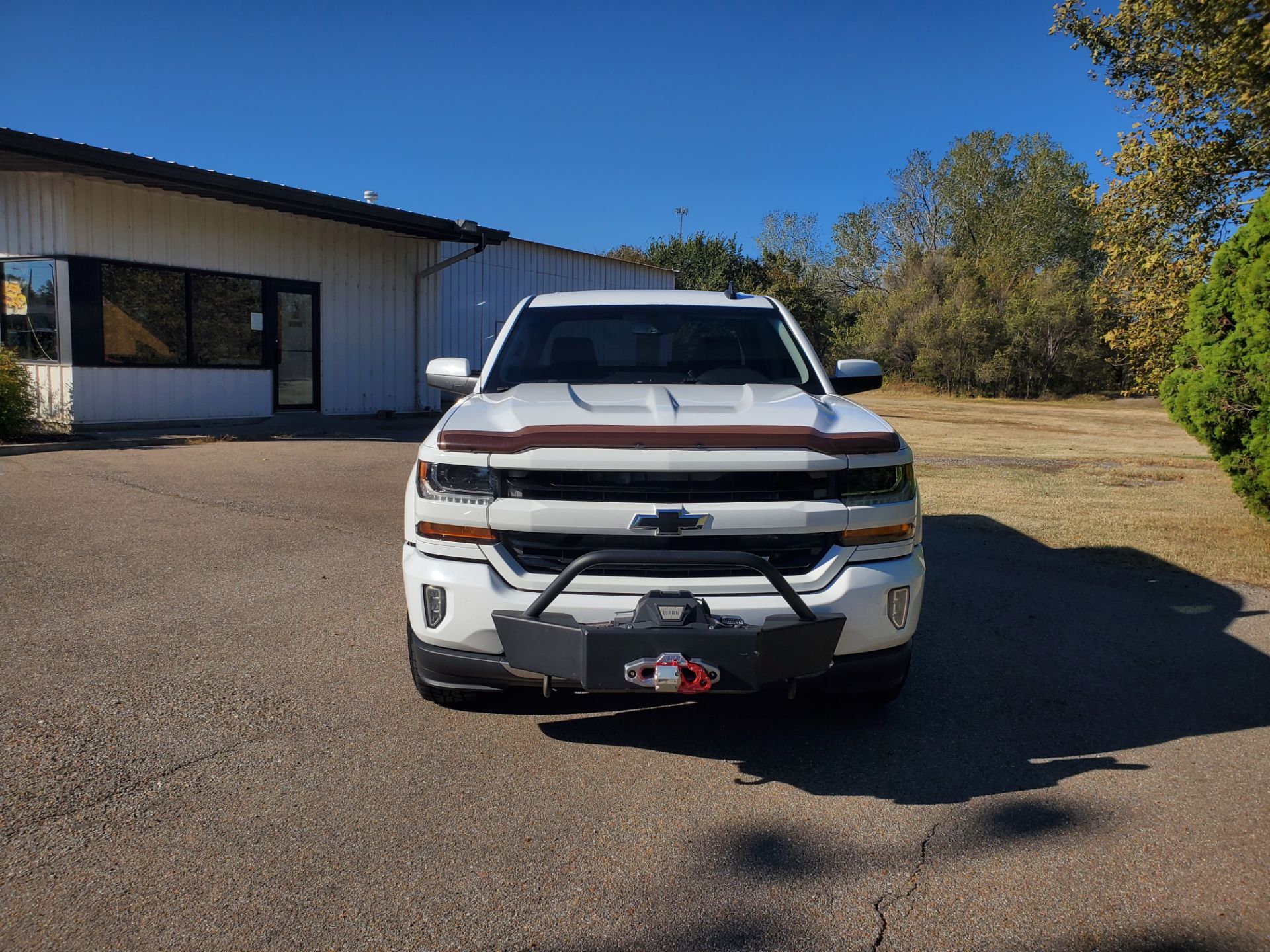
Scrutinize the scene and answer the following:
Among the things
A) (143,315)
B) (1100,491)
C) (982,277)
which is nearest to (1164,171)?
(1100,491)


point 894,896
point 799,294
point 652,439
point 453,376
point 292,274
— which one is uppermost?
point 799,294

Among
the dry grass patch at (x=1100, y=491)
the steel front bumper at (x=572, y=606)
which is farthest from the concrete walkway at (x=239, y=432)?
the steel front bumper at (x=572, y=606)

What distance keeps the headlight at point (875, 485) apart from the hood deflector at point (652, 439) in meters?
0.10

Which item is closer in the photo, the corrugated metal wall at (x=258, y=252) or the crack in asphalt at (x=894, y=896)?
the crack in asphalt at (x=894, y=896)

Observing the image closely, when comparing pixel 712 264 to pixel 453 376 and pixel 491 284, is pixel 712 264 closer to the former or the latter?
pixel 491 284

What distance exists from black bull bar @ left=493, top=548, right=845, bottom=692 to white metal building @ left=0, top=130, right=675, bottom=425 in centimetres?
1067

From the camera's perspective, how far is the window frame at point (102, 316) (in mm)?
12391

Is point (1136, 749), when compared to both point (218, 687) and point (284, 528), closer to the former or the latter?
point (218, 687)

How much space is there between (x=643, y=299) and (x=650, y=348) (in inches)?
17.3

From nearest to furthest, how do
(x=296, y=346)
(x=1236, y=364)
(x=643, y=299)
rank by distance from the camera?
(x=643, y=299) → (x=1236, y=364) → (x=296, y=346)

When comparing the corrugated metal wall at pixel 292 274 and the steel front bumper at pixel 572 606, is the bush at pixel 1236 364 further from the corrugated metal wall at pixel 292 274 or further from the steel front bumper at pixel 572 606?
the corrugated metal wall at pixel 292 274

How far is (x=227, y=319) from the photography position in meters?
14.6

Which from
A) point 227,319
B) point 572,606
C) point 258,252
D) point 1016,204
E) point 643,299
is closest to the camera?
point 572,606

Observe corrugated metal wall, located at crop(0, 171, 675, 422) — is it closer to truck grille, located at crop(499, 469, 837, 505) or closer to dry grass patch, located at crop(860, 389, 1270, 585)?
dry grass patch, located at crop(860, 389, 1270, 585)
